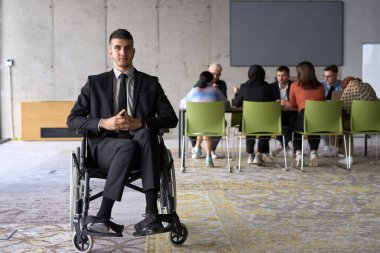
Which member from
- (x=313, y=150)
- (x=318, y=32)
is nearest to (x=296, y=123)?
(x=313, y=150)

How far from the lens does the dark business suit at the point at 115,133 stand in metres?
3.58

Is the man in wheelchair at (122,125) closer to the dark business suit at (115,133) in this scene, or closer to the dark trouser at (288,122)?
the dark business suit at (115,133)

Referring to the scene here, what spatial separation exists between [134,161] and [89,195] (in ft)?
1.12

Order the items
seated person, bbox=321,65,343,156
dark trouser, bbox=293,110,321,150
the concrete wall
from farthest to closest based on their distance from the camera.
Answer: the concrete wall → seated person, bbox=321,65,343,156 → dark trouser, bbox=293,110,321,150

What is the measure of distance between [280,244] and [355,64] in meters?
9.12

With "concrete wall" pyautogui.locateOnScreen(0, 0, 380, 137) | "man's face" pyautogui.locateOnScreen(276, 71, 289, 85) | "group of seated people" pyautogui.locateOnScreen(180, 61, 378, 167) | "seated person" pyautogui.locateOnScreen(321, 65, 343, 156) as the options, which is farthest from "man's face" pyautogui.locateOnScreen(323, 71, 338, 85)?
"concrete wall" pyautogui.locateOnScreen(0, 0, 380, 137)

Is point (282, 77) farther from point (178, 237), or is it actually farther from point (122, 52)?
point (178, 237)

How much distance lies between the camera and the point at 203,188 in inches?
238

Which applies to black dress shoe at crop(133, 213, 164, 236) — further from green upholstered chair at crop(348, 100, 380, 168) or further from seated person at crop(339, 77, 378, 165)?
seated person at crop(339, 77, 378, 165)

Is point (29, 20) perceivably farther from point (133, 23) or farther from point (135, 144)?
point (135, 144)

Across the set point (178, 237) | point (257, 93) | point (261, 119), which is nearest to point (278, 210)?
point (178, 237)

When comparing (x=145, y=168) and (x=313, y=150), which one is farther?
Result: (x=313, y=150)

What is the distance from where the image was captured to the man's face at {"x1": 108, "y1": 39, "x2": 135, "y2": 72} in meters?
3.88

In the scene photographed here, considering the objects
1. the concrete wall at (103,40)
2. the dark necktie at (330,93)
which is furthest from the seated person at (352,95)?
the concrete wall at (103,40)
